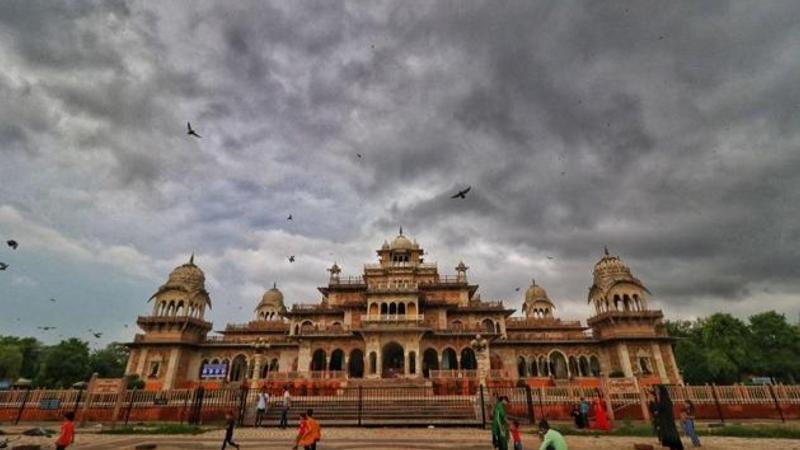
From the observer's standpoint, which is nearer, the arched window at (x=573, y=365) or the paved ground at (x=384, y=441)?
the paved ground at (x=384, y=441)

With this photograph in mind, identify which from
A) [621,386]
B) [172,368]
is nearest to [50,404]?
[172,368]

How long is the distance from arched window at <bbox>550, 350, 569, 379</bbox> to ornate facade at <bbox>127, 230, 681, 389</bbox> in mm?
96

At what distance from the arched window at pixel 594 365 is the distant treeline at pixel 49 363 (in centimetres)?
5149

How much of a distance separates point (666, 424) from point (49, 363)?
56.0 metres

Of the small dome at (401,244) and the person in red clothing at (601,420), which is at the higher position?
the small dome at (401,244)

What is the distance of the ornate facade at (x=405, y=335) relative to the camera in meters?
33.3

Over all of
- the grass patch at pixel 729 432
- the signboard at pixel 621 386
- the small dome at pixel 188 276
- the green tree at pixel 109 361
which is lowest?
the grass patch at pixel 729 432

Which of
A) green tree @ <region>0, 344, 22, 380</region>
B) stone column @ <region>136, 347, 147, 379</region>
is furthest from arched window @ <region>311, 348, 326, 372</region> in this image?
green tree @ <region>0, 344, 22, 380</region>

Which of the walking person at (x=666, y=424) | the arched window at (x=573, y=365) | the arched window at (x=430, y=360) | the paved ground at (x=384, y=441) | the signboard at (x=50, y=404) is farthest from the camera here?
the arched window at (x=573, y=365)

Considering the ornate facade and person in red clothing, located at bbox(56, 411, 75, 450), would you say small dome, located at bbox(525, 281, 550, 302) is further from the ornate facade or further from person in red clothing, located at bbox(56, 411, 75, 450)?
person in red clothing, located at bbox(56, 411, 75, 450)

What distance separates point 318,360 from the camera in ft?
116

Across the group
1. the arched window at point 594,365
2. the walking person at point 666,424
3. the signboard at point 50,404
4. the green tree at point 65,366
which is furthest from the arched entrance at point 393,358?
the green tree at point 65,366

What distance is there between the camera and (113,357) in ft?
197

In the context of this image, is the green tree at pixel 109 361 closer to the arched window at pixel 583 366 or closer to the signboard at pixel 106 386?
the signboard at pixel 106 386
